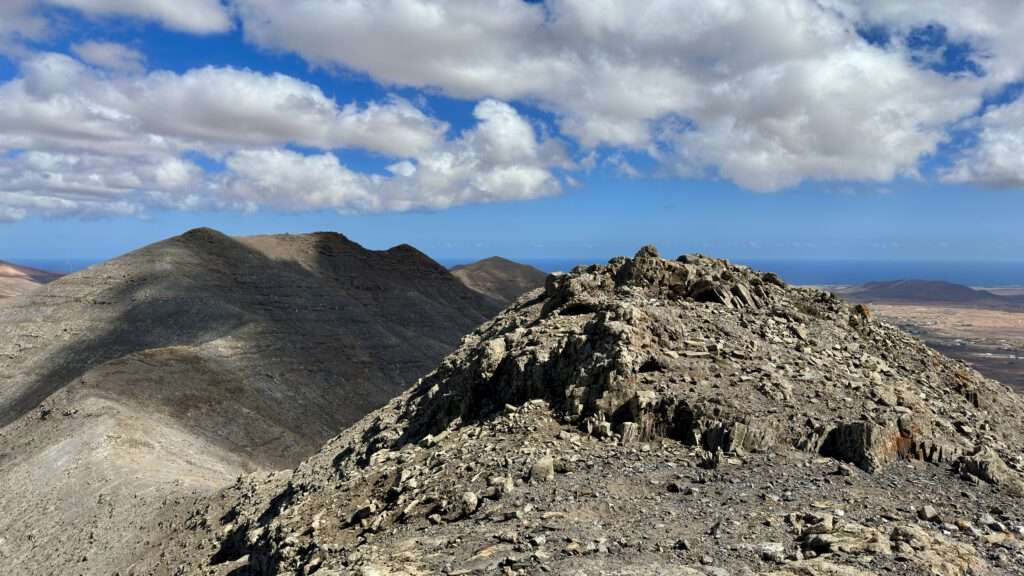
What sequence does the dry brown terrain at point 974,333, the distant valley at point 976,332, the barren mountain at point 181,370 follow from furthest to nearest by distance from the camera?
the distant valley at point 976,332, the dry brown terrain at point 974,333, the barren mountain at point 181,370

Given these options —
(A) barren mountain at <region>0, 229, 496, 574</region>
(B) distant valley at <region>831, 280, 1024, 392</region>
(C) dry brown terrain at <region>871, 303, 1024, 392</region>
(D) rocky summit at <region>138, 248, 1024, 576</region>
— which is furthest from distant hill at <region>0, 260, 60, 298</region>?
(B) distant valley at <region>831, 280, 1024, 392</region>

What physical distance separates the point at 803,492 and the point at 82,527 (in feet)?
75.9

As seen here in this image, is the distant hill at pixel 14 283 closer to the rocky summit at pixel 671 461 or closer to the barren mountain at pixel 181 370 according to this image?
the barren mountain at pixel 181 370

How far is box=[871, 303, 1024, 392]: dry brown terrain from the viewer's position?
3620 inches

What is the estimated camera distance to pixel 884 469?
1109cm

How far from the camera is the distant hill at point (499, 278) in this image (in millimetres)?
106438

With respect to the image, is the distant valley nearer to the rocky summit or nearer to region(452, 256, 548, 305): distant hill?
region(452, 256, 548, 305): distant hill

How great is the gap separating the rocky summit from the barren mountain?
7361mm

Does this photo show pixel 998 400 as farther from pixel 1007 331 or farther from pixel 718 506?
pixel 1007 331

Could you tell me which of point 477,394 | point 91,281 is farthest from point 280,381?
point 477,394

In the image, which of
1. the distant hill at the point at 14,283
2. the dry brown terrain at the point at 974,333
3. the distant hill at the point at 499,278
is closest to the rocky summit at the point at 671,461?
the dry brown terrain at the point at 974,333

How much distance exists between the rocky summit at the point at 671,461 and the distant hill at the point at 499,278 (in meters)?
82.2

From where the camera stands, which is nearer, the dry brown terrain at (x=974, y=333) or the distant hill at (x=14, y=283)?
the dry brown terrain at (x=974, y=333)

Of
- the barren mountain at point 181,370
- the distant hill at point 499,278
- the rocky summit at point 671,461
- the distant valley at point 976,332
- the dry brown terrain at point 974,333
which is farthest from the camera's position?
the distant hill at point 499,278
